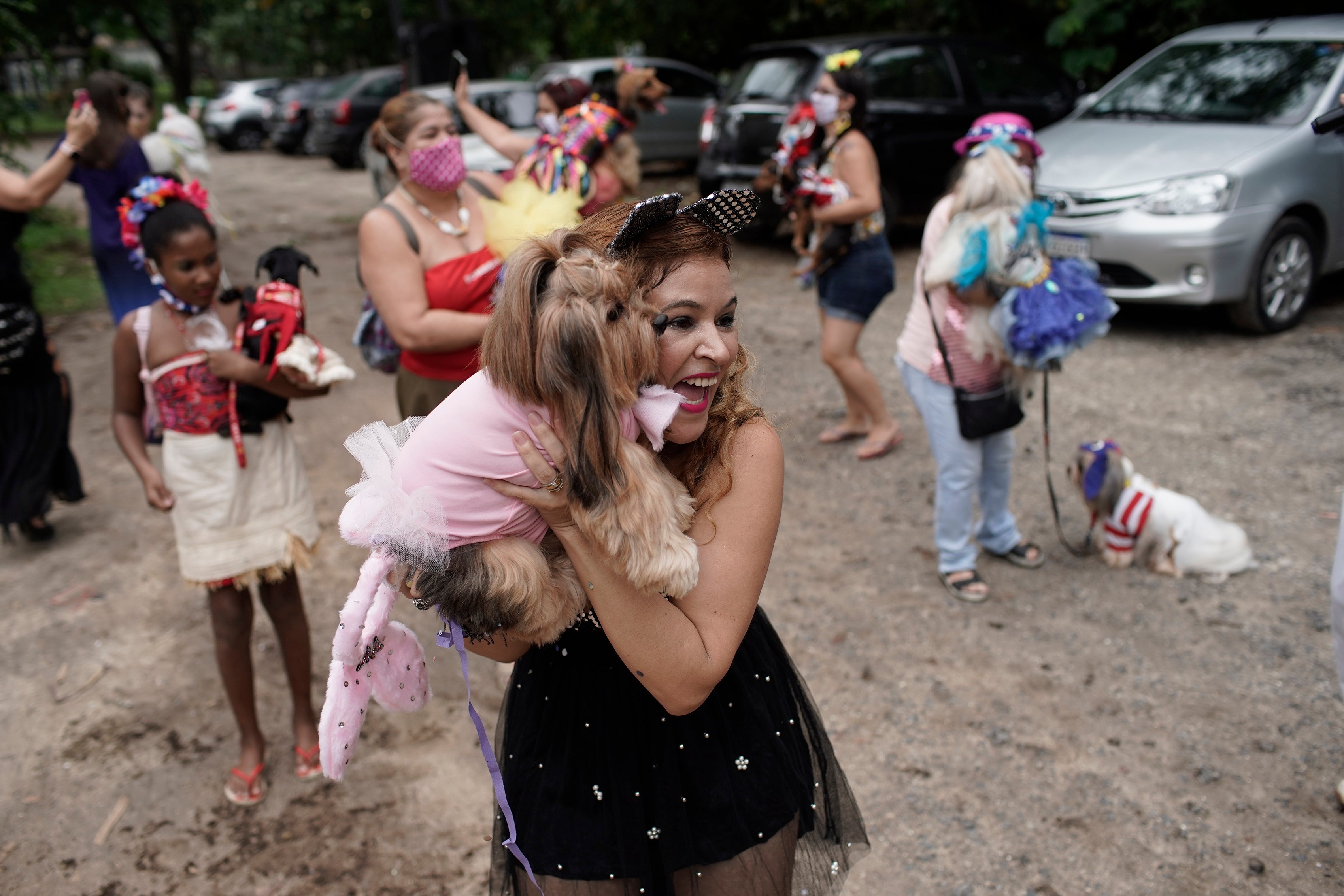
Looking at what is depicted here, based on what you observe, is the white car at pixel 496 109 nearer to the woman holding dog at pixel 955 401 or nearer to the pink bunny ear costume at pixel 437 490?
the woman holding dog at pixel 955 401

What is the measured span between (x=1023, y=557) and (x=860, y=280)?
1.77 meters

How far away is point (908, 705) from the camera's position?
137 inches

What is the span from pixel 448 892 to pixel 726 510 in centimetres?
185

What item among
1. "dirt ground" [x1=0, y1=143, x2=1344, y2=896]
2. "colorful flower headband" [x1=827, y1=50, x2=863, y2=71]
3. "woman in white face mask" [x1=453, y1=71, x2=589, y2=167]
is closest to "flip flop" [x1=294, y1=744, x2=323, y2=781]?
"dirt ground" [x1=0, y1=143, x2=1344, y2=896]

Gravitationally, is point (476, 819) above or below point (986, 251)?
below

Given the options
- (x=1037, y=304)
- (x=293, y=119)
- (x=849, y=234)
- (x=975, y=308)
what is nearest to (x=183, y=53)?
A: (x=293, y=119)

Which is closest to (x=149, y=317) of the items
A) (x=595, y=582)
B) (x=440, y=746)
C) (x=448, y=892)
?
(x=440, y=746)

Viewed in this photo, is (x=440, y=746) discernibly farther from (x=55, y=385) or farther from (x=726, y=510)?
(x=55, y=385)

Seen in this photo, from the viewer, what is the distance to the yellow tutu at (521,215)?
10.2 feet

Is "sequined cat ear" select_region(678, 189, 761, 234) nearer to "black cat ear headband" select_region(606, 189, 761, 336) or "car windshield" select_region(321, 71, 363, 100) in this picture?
"black cat ear headband" select_region(606, 189, 761, 336)

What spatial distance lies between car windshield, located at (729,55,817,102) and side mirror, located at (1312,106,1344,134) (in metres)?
6.99

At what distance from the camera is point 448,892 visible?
278 centimetres

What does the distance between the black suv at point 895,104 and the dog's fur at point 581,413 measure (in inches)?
313

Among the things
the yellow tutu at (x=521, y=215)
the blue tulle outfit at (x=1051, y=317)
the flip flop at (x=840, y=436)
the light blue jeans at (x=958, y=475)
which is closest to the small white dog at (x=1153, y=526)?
the light blue jeans at (x=958, y=475)
